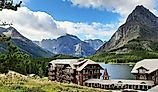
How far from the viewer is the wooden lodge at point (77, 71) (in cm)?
9525

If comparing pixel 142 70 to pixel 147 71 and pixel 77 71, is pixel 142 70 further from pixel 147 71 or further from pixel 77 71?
pixel 77 71

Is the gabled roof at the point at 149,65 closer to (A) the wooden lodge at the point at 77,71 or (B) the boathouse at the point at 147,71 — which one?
(B) the boathouse at the point at 147,71

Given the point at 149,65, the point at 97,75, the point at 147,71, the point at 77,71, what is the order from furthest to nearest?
the point at 97,75, the point at 77,71, the point at 149,65, the point at 147,71

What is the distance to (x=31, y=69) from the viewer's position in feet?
445

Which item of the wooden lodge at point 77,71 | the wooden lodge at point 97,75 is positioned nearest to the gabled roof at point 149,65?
the wooden lodge at point 97,75

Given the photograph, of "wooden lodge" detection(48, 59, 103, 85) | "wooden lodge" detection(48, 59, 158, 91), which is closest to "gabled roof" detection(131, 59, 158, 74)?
"wooden lodge" detection(48, 59, 158, 91)

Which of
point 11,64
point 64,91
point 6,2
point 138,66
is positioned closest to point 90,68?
point 138,66

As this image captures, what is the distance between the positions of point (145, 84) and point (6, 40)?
2451 inches

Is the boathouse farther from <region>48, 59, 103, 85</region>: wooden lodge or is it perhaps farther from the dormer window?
<region>48, 59, 103, 85</region>: wooden lodge

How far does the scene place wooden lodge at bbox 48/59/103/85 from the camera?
95250 mm

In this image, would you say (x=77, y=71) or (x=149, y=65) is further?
(x=77, y=71)

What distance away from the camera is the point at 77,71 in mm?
96438

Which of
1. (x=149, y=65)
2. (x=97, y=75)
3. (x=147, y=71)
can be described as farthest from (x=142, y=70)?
(x=97, y=75)

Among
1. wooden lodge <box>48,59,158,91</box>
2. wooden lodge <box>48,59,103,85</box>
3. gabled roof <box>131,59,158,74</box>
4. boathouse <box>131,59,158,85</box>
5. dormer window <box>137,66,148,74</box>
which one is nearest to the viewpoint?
wooden lodge <box>48,59,158,91</box>
